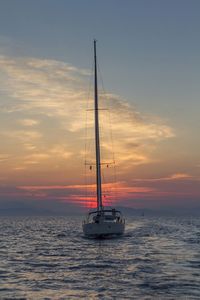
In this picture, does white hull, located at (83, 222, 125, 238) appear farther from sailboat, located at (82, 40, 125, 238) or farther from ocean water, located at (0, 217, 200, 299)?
ocean water, located at (0, 217, 200, 299)

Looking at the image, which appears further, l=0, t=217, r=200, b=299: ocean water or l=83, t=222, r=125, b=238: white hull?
l=83, t=222, r=125, b=238: white hull

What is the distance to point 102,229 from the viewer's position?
6188cm

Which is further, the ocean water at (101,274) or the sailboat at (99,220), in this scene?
the sailboat at (99,220)

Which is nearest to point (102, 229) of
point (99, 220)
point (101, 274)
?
point (99, 220)

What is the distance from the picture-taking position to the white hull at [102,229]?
6188 cm

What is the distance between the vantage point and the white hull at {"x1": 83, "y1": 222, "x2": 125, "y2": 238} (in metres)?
61.9

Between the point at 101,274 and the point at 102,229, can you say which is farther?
the point at 102,229

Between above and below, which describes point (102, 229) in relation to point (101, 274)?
above

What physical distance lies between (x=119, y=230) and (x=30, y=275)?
34047 mm

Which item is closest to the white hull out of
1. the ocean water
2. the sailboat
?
the sailboat

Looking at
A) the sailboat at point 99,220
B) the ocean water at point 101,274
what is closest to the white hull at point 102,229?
the sailboat at point 99,220

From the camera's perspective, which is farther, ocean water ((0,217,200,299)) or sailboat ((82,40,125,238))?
sailboat ((82,40,125,238))

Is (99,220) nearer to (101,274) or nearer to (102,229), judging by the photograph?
(102,229)

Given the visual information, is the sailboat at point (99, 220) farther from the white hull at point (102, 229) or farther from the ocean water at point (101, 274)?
the ocean water at point (101, 274)
